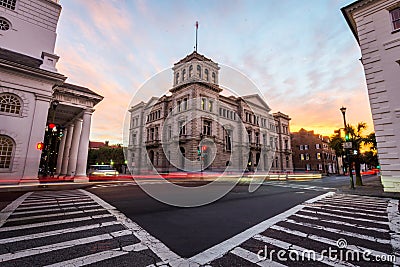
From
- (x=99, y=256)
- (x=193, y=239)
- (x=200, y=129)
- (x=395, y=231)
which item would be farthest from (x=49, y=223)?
(x=200, y=129)

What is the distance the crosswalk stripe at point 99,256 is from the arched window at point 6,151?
1845 centimetres

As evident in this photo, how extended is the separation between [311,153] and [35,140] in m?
74.9

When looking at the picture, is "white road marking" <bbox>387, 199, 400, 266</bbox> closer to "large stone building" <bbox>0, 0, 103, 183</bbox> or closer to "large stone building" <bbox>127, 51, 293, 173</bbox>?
"large stone building" <bbox>0, 0, 103, 183</bbox>

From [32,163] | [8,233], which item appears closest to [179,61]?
[32,163]

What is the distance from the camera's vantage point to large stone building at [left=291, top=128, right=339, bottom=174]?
6662 cm

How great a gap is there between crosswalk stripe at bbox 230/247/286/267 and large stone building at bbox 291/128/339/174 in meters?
72.5

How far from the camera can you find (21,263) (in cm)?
310

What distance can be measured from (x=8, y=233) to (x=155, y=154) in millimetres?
39346

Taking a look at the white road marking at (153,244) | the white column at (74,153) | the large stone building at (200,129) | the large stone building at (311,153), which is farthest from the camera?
the large stone building at (311,153)

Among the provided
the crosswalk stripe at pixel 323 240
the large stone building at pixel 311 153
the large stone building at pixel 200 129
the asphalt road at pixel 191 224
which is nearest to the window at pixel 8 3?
the large stone building at pixel 200 129

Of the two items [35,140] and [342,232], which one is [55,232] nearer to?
[342,232]

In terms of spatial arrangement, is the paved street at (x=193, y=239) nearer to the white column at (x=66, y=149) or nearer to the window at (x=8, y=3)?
the white column at (x=66, y=149)

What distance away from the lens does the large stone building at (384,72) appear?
1280cm

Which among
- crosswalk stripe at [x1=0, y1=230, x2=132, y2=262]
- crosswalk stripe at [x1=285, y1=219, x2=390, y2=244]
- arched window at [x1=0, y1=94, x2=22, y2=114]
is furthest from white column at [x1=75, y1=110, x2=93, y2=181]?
crosswalk stripe at [x1=285, y1=219, x2=390, y2=244]
